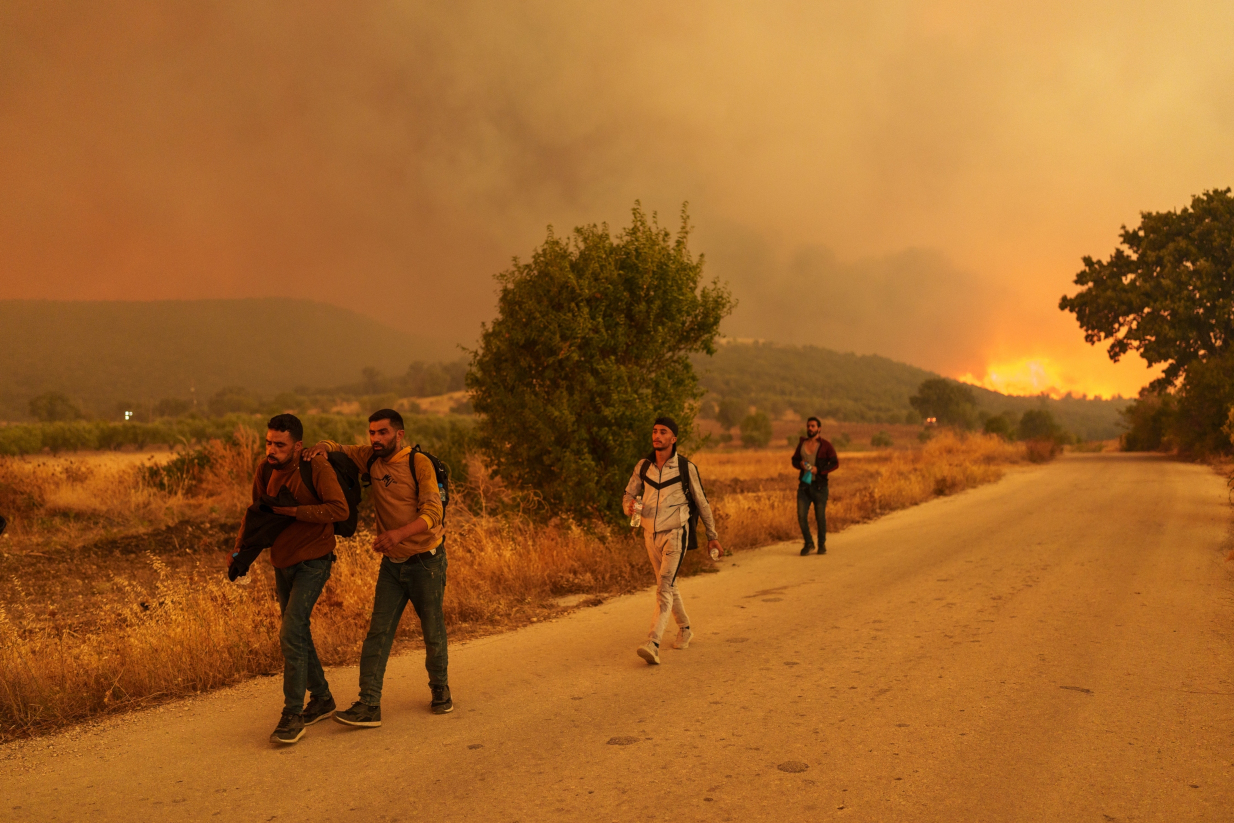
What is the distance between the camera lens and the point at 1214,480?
26.8 m

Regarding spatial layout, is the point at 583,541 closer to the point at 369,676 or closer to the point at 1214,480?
the point at 369,676

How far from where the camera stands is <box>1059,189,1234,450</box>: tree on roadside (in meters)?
42.8

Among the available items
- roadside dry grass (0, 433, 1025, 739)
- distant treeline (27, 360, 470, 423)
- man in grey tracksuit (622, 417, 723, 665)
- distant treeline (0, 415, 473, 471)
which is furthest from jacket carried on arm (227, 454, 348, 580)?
distant treeline (27, 360, 470, 423)

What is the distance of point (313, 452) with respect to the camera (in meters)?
5.24

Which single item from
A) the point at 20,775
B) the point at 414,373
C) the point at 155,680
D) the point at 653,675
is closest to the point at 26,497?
the point at 155,680

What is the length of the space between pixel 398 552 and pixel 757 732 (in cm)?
265

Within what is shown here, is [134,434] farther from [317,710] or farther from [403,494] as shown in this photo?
[403,494]

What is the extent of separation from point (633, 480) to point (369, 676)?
2.98 metres

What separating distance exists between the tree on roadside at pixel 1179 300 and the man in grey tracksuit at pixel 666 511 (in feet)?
138

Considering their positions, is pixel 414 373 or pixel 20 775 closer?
pixel 20 775

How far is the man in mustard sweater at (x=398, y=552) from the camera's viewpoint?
5.47 metres

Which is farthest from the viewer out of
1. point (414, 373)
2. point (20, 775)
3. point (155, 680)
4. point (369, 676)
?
point (414, 373)

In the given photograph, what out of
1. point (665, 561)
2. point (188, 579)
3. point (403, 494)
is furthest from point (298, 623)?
point (188, 579)

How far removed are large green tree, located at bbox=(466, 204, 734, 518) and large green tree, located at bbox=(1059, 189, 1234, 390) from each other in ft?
133
